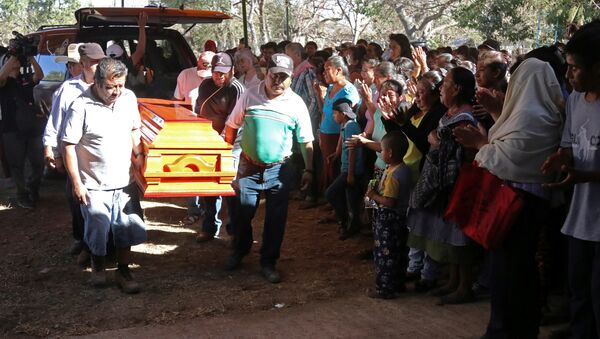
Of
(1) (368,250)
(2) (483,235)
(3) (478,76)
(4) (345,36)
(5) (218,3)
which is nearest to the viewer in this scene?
(2) (483,235)

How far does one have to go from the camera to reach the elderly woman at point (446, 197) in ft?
15.8

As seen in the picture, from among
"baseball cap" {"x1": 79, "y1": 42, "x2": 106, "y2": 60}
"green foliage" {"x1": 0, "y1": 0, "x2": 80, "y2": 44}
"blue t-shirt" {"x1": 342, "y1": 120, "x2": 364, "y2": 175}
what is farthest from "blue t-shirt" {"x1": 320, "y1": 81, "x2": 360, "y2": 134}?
"green foliage" {"x1": 0, "y1": 0, "x2": 80, "y2": 44}

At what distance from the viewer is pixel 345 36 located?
35469 millimetres

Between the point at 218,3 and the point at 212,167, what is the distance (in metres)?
27.1

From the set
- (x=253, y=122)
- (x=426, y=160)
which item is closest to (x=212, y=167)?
(x=253, y=122)

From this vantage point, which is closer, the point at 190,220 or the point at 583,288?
the point at 583,288

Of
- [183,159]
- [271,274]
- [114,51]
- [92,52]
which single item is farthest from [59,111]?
[114,51]

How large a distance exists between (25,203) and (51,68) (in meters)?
1.84

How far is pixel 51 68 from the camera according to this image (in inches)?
383

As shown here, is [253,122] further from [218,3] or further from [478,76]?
[218,3]

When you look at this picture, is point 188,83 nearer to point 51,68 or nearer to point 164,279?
point 164,279

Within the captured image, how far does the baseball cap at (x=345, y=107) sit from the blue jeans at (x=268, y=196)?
1.15m

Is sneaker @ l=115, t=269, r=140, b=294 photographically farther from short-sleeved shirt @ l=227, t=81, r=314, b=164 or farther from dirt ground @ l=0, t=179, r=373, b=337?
short-sleeved shirt @ l=227, t=81, r=314, b=164

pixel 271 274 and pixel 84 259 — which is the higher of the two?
pixel 271 274
